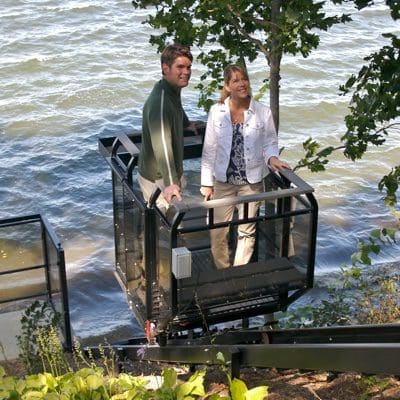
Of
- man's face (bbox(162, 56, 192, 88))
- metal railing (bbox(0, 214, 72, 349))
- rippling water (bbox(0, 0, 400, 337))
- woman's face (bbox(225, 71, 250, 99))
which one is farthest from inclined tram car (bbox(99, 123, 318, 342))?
rippling water (bbox(0, 0, 400, 337))

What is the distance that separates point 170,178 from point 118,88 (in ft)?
47.3

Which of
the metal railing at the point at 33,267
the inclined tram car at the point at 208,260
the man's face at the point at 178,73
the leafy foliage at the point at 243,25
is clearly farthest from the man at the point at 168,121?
the metal railing at the point at 33,267

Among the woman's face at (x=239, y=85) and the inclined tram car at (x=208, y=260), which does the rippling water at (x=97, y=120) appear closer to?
the inclined tram car at (x=208, y=260)

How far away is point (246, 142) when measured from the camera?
5656mm

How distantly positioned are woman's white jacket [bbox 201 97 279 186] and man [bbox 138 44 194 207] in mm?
332

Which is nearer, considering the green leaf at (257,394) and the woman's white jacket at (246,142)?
the green leaf at (257,394)

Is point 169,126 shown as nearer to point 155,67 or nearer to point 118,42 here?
point 155,67

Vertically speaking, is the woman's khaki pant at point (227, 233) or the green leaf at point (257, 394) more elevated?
the green leaf at point (257, 394)

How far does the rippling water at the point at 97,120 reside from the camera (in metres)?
12.6

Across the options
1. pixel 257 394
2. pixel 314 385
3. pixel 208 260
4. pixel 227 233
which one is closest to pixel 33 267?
pixel 208 260

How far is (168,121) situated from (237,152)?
0.75 metres

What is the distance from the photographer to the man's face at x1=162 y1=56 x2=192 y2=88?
17.4ft

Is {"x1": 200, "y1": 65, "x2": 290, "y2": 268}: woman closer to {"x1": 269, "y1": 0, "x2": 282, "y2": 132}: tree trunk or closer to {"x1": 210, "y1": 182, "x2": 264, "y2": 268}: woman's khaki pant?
{"x1": 210, "y1": 182, "x2": 264, "y2": 268}: woman's khaki pant

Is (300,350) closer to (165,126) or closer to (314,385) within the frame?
(314,385)
